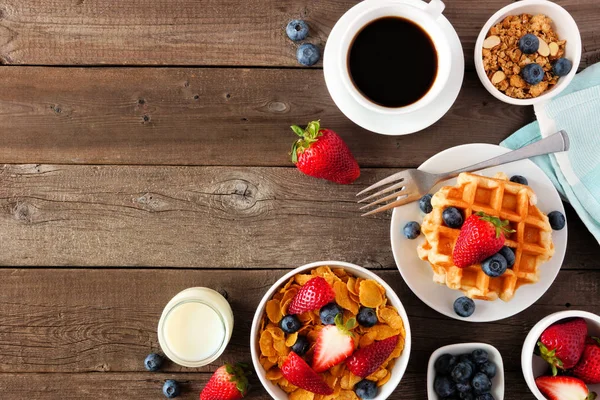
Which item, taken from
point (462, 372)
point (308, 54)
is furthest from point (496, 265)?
point (308, 54)

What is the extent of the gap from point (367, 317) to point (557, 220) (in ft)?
1.63

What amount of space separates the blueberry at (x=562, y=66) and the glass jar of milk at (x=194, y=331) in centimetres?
96

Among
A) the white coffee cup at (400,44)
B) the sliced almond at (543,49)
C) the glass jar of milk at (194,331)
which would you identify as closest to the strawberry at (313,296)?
the glass jar of milk at (194,331)

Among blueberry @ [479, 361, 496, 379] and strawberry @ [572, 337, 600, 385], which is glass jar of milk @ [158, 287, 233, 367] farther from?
strawberry @ [572, 337, 600, 385]

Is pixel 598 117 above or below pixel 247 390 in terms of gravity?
above

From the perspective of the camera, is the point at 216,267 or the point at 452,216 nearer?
the point at 452,216

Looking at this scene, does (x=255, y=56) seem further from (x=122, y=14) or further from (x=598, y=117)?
(x=598, y=117)

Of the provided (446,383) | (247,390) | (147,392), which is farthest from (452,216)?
(147,392)

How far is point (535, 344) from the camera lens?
1.26m

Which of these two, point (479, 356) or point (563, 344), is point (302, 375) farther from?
point (563, 344)

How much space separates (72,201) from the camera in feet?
4.52

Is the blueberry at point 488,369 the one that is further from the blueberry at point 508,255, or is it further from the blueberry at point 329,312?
the blueberry at point 329,312

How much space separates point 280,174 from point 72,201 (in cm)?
53

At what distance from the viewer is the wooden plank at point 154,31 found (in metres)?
1.37
